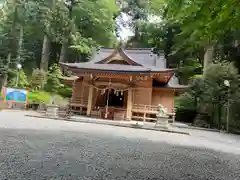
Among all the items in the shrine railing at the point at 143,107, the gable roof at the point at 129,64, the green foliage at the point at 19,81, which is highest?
the gable roof at the point at 129,64

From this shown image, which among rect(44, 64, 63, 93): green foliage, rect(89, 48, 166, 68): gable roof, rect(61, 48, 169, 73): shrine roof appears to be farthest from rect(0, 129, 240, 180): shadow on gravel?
rect(44, 64, 63, 93): green foliage

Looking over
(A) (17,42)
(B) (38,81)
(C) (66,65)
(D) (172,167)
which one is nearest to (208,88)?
(C) (66,65)

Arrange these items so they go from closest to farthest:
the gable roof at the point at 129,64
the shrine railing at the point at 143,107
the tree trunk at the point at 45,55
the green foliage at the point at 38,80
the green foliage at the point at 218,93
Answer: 1. the green foliage at the point at 218,93
2. the gable roof at the point at 129,64
3. the shrine railing at the point at 143,107
4. the green foliage at the point at 38,80
5. the tree trunk at the point at 45,55

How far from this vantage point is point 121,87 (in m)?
13.7

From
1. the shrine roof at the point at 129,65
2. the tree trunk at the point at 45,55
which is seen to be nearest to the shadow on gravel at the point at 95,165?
the shrine roof at the point at 129,65

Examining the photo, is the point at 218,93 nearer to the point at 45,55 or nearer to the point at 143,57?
the point at 143,57

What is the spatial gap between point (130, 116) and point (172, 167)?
1006 cm

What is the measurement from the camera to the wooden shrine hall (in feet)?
42.1

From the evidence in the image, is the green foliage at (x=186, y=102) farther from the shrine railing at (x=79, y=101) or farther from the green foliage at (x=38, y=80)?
the green foliage at (x=38, y=80)

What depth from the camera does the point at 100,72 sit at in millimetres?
12742

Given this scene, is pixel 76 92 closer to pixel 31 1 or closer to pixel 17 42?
pixel 17 42

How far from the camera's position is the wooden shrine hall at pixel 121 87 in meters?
12.8

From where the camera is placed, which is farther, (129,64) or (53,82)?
(53,82)

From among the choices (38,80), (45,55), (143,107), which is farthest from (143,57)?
(45,55)
